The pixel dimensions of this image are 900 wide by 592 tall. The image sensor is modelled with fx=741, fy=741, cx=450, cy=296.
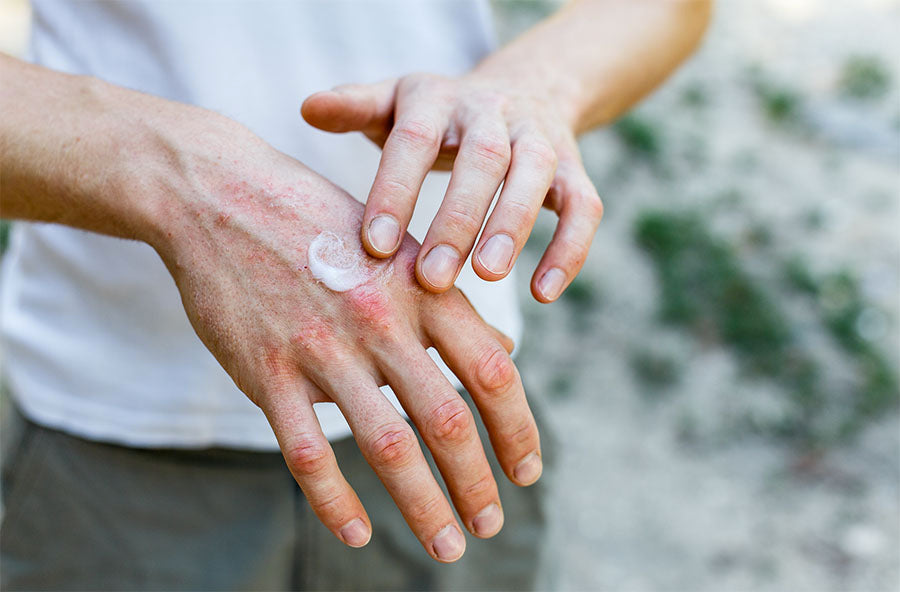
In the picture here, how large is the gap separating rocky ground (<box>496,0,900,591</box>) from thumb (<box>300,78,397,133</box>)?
166 centimetres

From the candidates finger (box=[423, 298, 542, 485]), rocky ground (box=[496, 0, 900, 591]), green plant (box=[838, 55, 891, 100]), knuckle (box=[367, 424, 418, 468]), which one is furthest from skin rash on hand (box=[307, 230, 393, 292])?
green plant (box=[838, 55, 891, 100])

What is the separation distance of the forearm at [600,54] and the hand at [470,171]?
0.12 metres

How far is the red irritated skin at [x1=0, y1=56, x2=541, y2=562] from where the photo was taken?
1.01 m

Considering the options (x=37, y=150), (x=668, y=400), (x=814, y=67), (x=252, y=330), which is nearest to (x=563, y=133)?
(x=252, y=330)

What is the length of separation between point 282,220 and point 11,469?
0.95 meters

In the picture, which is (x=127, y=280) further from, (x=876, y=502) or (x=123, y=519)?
(x=876, y=502)

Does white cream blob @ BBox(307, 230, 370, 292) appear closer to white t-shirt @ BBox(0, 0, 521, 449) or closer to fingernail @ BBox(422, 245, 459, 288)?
fingernail @ BBox(422, 245, 459, 288)

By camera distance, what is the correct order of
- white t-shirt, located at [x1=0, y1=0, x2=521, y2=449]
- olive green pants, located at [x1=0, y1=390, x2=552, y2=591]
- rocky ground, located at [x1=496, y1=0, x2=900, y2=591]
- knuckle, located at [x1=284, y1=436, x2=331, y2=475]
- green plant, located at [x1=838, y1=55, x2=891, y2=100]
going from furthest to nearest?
green plant, located at [x1=838, y1=55, x2=891, y2=100] → rocky ground, located at [x1=496, y1=0, x2=900, y2=591] → olive green pants, located at [x1=0, y1=390, x2=552, y2=591] → white t-shirt, located at [x1=0, y1=0, x2=521, y2=449] → knuckle, located at [x1=284, y1=436, x2=331, y2=475]

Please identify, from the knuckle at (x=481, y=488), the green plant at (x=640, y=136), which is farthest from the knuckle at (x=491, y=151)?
the green plant at (x=640, y=136)

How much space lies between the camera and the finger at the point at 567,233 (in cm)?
113

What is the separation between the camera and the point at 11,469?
5.11 ft

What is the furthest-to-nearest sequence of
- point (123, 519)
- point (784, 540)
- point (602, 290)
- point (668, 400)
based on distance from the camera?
1. point (602, 290)
2. point (668, 400)
3. point (784, 540)
4. point (123, 519)

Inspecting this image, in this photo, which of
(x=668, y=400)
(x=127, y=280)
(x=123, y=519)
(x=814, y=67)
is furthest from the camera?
(x=814, y=67)

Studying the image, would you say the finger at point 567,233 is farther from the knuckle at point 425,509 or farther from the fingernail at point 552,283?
the knuckle at point 425,509
